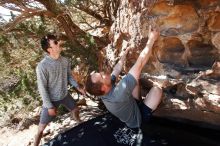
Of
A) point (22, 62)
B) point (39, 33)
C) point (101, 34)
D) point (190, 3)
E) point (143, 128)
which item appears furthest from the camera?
point (101, 34)

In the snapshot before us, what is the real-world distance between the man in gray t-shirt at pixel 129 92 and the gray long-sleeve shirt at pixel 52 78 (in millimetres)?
652

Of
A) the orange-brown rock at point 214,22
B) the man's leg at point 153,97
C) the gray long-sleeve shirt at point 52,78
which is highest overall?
the orange-brown rock at point 214,22

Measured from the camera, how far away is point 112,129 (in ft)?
15.1

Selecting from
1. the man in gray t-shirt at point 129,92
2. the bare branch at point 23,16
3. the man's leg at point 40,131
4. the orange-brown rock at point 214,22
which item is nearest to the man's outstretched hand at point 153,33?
the man in gray t-shirt at point 129,92

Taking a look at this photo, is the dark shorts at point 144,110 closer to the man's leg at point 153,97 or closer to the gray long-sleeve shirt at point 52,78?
the man's leg at point 153,97

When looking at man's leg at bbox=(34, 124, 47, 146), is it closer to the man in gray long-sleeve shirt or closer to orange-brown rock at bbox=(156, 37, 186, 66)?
the man in gray long-sleeve shirt

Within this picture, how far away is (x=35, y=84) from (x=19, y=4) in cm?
130

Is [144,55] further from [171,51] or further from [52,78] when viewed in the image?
[52,78]

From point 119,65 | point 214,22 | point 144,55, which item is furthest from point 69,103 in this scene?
point 214,22

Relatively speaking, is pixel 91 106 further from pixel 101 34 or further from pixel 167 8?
pixel 167 8

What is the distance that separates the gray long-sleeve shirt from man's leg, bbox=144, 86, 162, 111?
1027 millimetres

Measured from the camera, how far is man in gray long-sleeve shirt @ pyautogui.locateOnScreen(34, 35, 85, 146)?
420 cm

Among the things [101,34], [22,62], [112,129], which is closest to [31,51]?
[22,62]

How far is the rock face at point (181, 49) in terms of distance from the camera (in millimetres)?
3799
